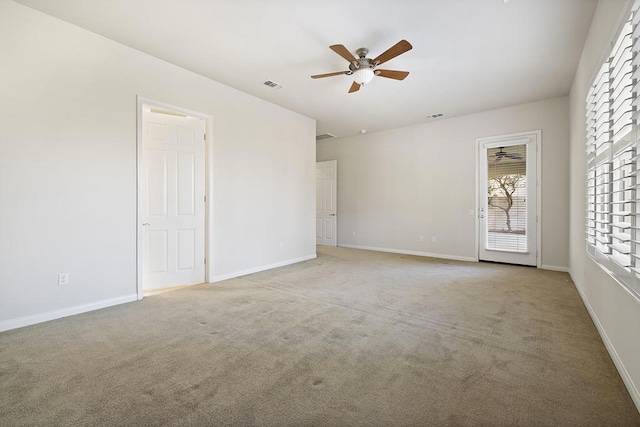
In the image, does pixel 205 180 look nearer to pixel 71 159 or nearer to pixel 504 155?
pixel 71 159

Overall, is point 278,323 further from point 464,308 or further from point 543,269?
point 543,269

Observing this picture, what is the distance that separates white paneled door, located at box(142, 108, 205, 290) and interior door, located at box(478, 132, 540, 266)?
5.22 metres

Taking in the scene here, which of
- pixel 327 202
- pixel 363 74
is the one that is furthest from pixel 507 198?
pixel 327 202

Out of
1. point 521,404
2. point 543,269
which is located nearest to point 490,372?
point 521,404

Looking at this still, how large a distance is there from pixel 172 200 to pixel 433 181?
16.9ft

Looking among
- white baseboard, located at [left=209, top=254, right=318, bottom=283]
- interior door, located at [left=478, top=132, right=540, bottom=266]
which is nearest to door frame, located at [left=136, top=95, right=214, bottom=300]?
white baseboard, located at [left=209, top=254, right=318, bottom=283]

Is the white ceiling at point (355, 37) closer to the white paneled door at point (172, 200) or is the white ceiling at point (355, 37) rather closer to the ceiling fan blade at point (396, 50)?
the ceiling fan blade at point (396, 50)

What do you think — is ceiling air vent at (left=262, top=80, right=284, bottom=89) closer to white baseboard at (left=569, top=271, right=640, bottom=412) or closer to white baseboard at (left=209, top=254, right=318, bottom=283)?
white baseboard at (left=209, top=254, right=318, bottom=283)

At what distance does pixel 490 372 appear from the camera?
2035mm

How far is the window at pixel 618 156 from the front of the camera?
173 centimetres

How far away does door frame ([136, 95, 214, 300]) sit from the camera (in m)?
3.61

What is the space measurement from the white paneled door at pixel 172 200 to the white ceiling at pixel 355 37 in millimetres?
904

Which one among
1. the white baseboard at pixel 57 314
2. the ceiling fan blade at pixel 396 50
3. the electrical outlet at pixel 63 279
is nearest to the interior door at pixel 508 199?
the ceiling fan blade at pixel 396 50

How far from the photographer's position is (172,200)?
13.8ft
